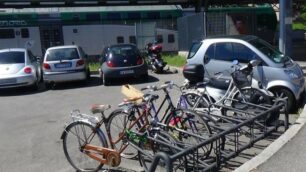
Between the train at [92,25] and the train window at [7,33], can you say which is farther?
the train at [92,25]

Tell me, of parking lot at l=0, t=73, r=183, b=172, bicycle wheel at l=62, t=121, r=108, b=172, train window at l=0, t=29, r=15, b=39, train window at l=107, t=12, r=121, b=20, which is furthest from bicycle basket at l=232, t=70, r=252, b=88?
train window at l=107, t=12, r=121, b=20

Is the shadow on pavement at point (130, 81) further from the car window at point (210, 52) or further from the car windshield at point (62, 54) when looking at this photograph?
the car window at point (210, 52)

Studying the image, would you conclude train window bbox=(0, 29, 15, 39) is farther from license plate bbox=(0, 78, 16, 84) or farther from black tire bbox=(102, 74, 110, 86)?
black tire bbox=(102, 74, 110, 86)

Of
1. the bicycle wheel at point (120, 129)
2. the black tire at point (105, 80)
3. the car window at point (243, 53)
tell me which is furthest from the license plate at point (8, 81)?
the bicycle wheel at point (120, 129)

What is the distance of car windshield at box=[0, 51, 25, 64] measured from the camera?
1555cm

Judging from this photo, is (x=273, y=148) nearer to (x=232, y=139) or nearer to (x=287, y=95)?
(x=232, y=139)

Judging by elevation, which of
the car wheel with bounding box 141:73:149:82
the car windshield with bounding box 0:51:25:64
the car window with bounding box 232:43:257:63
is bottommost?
the car wheel with bounding box 141:73:149:82

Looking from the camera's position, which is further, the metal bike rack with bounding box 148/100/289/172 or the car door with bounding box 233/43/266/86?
the car door with bounding box 233/43/266/86

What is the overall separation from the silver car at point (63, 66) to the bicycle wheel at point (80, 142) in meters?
9.10

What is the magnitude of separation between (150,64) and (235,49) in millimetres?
9065

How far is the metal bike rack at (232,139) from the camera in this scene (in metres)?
5.09

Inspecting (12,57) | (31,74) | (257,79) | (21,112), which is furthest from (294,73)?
(12,57)

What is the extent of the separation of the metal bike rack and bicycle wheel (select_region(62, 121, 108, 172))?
4.64 ft

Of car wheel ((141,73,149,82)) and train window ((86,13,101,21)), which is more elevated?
train window ((86,13,101,21))
